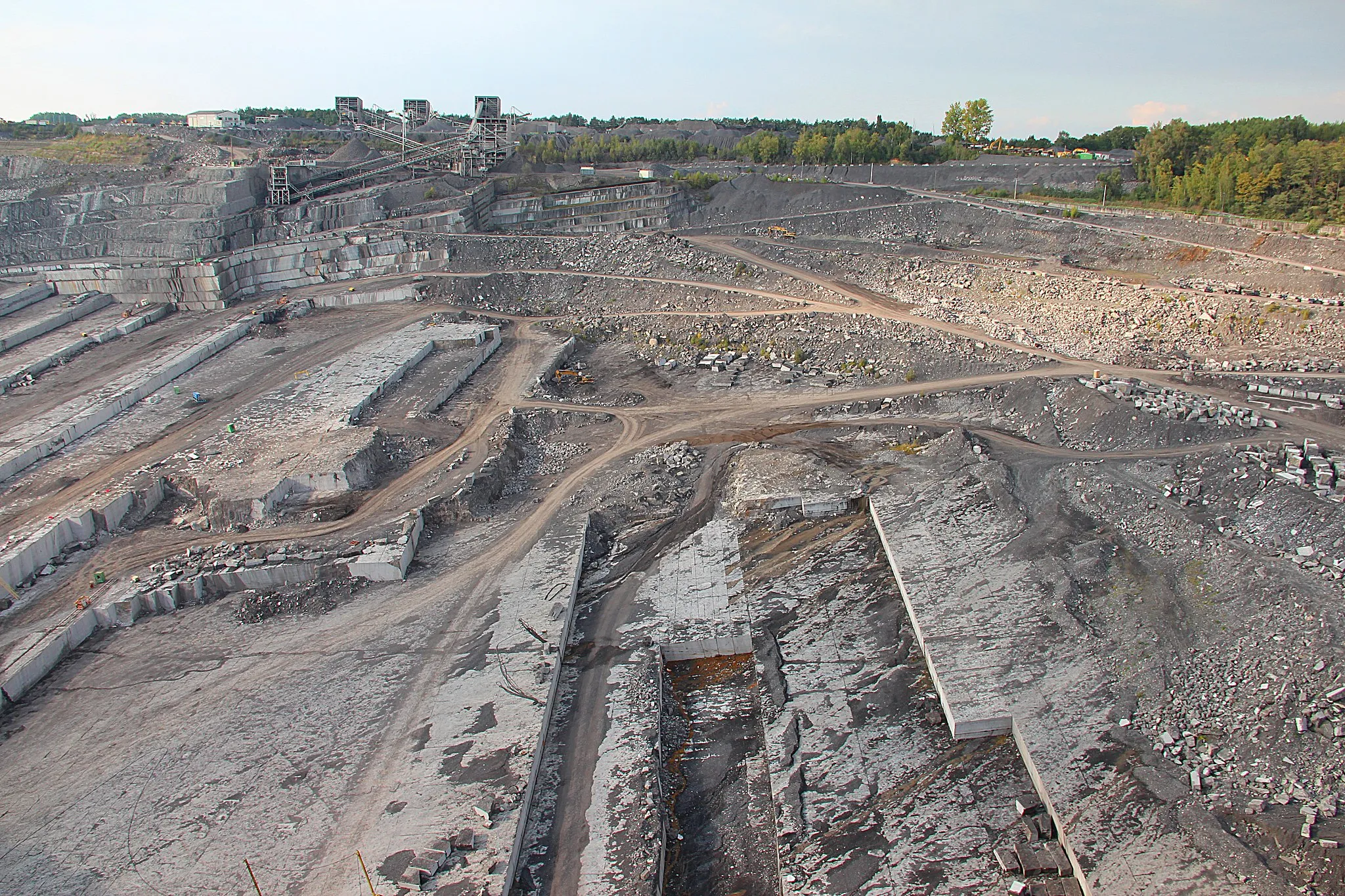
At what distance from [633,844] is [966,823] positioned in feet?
18.3

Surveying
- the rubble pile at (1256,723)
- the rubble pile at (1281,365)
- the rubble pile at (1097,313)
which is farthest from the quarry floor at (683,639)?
the rubble pile at (1281,365)

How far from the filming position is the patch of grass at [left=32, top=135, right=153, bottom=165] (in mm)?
54656

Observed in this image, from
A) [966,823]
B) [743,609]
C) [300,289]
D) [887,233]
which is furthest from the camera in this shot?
[887,233]

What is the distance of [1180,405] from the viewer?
26.0 meters

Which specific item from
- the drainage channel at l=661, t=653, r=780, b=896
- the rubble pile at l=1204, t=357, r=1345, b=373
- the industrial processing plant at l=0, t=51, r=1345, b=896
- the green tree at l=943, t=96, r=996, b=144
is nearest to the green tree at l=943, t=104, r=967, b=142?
the green tree at l=943, t=96, r=996, b=144

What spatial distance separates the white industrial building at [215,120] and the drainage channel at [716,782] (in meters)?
78.8

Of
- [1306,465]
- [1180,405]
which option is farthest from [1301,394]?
[1306,465]

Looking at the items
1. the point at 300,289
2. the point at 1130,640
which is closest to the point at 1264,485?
the point at 1130,640

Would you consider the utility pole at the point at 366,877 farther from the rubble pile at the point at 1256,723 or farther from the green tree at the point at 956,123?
the green tree at the point at 956,123

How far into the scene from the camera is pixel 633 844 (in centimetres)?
1431

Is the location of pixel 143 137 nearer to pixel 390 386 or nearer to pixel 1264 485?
pixel 390 386

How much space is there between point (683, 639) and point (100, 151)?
58.2 metres

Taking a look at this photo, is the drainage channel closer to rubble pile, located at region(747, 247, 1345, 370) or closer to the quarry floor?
the quarry floor

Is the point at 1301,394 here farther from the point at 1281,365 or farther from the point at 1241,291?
the point at 1241,291
